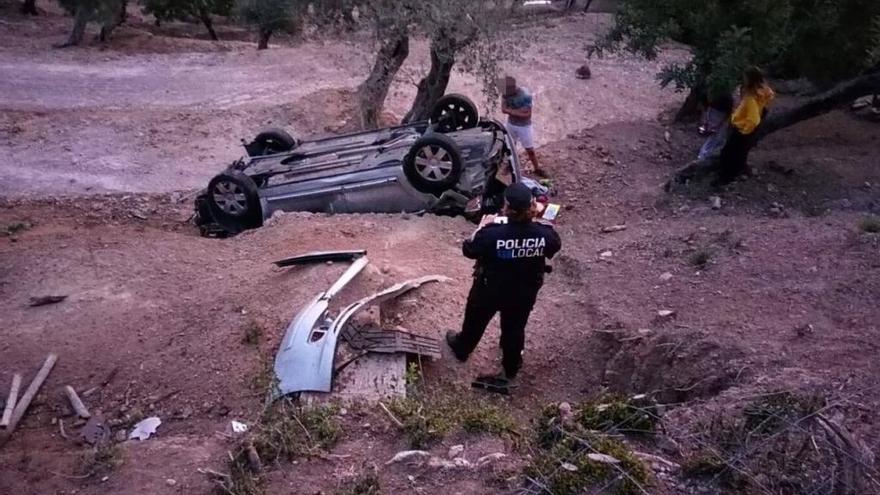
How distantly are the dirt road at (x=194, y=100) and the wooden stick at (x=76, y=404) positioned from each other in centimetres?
580

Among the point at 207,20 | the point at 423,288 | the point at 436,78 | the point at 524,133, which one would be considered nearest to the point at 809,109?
the point at 524,133

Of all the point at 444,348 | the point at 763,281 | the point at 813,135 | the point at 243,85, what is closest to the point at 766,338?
the point at 763,281

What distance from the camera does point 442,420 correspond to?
5.13 metres

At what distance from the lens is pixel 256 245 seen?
885 cm

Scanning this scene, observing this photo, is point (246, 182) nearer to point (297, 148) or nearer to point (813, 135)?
point (297, 148)

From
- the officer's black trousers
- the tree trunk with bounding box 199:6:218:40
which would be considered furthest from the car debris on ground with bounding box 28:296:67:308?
the tree trunk with bounding box 199:6:218:40

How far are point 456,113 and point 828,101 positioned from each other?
4.39 meters

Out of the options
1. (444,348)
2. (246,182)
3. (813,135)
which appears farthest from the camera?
(813,135)

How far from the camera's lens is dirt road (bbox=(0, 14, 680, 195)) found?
12570 millimetres

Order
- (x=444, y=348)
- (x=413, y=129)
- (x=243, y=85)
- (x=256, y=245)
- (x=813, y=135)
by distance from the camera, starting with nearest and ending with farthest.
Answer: (x=444, y=348) < (x=256, y=245) < (x=413, y=129) < (x=813, y=135) < (x=243, y=85)

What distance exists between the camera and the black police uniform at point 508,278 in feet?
19.4

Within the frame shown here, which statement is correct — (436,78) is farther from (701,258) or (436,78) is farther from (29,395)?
(29,395)

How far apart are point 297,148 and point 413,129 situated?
144 centimetres

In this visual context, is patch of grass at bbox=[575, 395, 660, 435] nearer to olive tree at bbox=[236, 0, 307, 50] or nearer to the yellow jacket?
the yellow jacket
